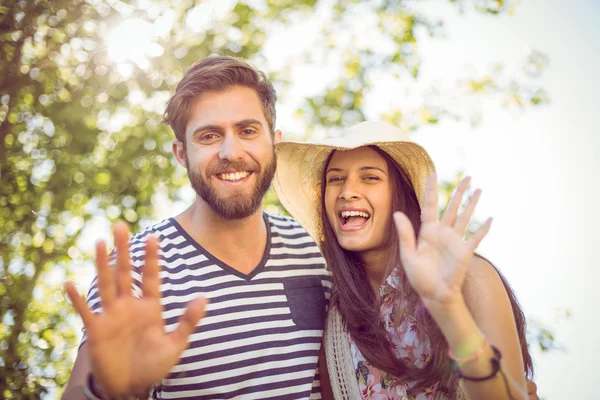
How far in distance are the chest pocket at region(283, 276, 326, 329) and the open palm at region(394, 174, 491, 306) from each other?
1038 millimetres

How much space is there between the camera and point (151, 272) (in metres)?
1.74

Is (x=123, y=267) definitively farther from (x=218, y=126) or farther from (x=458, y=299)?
(x=218, y=126)

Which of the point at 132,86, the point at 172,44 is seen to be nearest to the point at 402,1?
the point at 172,44

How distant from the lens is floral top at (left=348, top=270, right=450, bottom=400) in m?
2.63

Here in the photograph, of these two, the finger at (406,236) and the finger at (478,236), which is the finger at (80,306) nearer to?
the finger at (406,236)

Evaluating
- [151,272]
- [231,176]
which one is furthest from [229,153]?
[151,272]

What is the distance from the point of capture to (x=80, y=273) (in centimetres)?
471

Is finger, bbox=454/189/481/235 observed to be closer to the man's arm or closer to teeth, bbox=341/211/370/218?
teeth, bbox=341/211/370/218

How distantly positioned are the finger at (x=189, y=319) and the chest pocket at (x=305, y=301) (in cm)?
120

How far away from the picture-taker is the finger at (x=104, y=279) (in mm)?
1679

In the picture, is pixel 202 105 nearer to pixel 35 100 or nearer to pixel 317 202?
pixel 317 202

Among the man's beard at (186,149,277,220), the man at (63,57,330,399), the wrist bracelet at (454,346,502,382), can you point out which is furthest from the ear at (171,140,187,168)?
the wrist bracelet at (454,346,502,382)

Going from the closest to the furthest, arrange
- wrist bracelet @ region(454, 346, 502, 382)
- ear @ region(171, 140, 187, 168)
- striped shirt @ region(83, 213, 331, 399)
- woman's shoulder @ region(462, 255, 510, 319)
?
wrist bracelet @ region(454, 346, 502, 382) → woman's shoulder @ region(462, 255, 510, 319) → striped shirt @ region(83, 213, 331, 399) → ear @ region(171, 140, 187, 168)

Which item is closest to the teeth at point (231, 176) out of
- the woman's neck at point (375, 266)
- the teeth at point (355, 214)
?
the teeth at point (355, 214)
